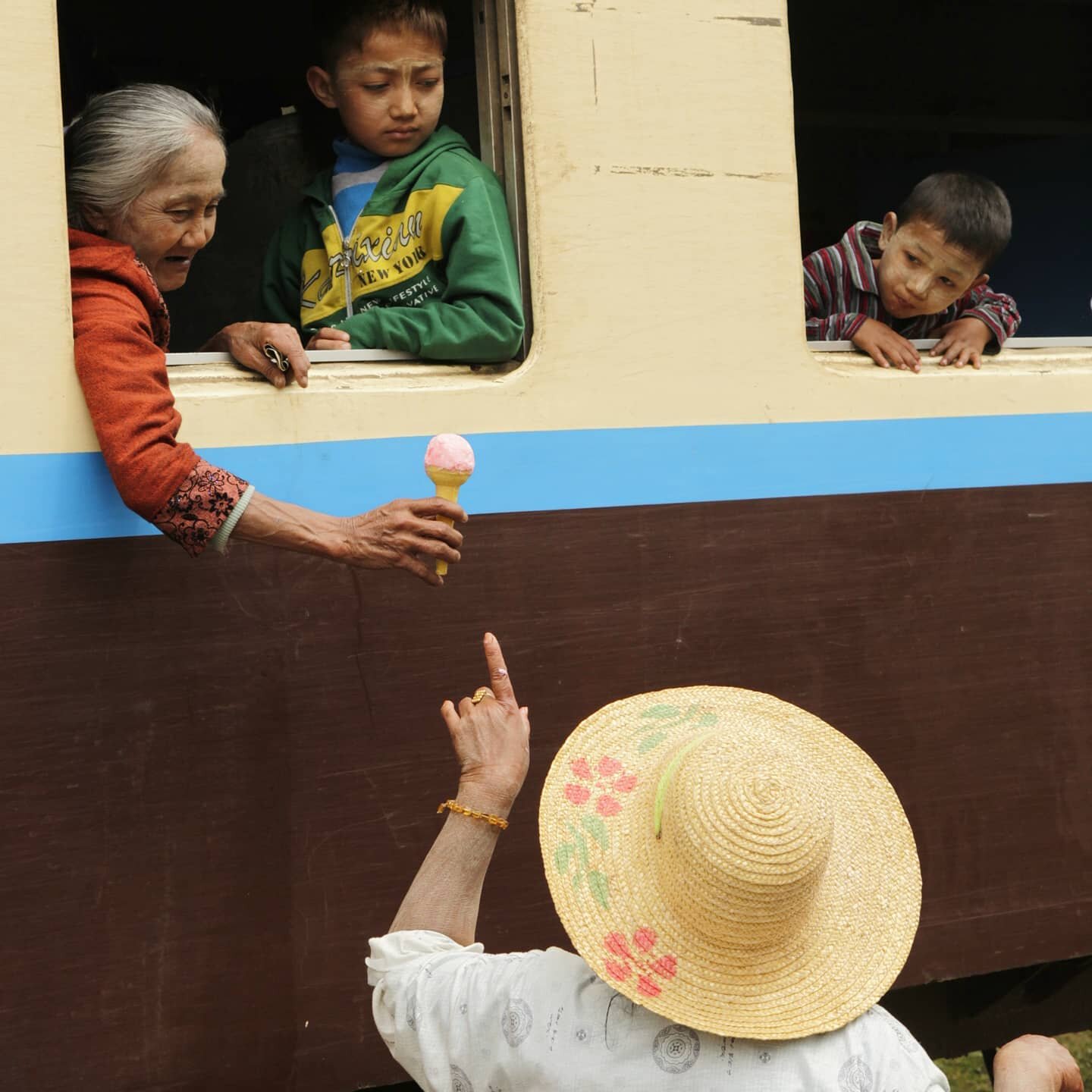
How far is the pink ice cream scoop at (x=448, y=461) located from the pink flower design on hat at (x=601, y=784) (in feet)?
2.02

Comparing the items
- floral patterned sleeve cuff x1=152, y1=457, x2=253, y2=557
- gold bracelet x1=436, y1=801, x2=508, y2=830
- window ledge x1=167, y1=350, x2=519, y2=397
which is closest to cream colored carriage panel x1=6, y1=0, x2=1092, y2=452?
window ledge x1=167, y1=350, x2=519, y2=397

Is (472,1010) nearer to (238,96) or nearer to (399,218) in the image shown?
(399,218)

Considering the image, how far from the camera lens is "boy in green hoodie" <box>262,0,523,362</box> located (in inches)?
102

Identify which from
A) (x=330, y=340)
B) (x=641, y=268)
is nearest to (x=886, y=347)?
(x=641, y=268)

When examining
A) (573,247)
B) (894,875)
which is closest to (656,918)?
(894,875)

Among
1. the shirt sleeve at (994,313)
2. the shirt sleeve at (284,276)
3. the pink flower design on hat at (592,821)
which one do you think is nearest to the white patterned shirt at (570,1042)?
the pink flower design on hat at (592,821)

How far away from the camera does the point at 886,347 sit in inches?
119

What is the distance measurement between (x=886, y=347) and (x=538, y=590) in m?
0.93

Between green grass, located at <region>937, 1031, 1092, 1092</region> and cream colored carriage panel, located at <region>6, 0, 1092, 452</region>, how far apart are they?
2.95 m

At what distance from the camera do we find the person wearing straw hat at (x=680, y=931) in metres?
1.55

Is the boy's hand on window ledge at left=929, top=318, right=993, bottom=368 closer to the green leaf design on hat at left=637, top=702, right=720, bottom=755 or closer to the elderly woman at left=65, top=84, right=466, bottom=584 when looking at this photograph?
the elderly woman at left=65, top=84, right=466, bottom=584

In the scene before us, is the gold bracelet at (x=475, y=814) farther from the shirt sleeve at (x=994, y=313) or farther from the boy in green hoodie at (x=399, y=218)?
the shirt sleeve at (x=994, y=313)

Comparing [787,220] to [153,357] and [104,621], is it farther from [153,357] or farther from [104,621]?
[104,621]

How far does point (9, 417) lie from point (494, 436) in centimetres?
80
